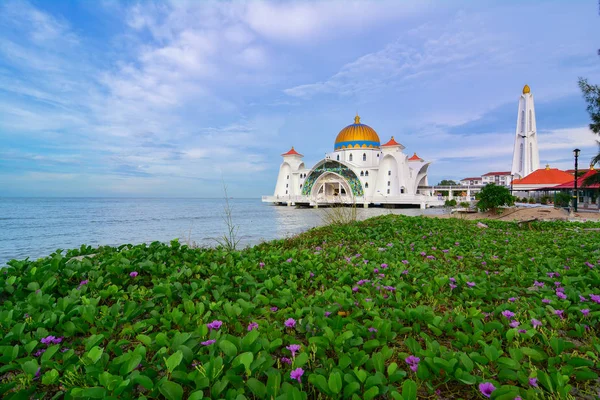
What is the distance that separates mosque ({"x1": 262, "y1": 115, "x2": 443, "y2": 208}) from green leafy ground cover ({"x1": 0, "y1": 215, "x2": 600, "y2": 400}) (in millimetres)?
32823

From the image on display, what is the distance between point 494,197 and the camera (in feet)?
47.9

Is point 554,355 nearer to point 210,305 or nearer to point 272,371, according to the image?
point 272,371

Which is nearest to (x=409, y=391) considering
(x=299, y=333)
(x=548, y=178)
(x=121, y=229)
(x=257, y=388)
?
(x=257, y=388)

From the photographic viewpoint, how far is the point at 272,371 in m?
1.16

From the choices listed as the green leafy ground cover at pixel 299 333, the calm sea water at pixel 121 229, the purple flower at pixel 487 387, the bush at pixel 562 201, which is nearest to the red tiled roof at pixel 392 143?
the calm sea water at pixel 121 229

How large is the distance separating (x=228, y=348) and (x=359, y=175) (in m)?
38.3

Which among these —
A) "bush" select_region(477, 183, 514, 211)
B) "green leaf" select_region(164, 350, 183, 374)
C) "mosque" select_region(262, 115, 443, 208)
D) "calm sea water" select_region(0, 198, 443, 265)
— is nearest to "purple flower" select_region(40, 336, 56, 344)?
"green leaf" select_region(164, 350, 183, 374)

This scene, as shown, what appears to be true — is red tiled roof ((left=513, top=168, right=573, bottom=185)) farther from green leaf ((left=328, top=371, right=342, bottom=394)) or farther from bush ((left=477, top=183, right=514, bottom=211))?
green leaf ((left=328, top=371, right=342, bottom=394))

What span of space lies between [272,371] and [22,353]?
118cm

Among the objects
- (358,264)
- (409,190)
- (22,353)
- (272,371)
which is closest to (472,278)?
(358,264)

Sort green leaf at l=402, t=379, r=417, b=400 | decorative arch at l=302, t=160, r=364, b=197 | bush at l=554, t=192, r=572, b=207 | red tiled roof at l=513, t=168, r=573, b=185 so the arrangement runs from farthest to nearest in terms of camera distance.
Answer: decorative arch at l=302, t=160, r=364, b=197 < red tiled roof at l=513, t=168, r=573, b=185 < bush at l=554, t=192, r=572, b=207 < green leaf at l=402, t=379, r=417, b=400

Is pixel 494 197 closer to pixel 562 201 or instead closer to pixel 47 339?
pixel 562 201

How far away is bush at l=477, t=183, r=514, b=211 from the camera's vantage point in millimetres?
14508

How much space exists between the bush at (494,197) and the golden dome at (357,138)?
2751cm
